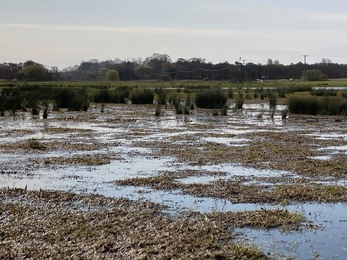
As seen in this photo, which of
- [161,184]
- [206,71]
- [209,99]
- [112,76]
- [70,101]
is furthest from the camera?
[206,71]

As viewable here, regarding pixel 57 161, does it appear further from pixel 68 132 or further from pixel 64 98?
pixel 64 98

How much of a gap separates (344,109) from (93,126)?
11067 mm

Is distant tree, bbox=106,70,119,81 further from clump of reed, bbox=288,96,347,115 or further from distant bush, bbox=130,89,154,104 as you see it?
clump of reed, bbox=288,96,347,115

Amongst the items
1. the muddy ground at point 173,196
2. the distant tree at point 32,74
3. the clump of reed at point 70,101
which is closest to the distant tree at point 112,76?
the distant tree at point 32,74

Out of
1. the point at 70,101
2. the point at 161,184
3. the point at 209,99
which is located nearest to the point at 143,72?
the point at 209,99

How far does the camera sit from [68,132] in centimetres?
1672

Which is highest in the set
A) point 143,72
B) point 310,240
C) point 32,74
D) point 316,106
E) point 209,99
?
point 143,72

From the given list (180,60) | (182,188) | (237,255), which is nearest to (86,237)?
(237,255)

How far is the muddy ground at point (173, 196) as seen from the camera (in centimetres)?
584

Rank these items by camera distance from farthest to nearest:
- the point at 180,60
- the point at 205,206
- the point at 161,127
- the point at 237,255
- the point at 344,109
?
the point at 180,60, the point at 344,109, the point at 161,127, the point at 205,206, the point at 237,255

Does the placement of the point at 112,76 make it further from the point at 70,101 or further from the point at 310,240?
the point at 310,240

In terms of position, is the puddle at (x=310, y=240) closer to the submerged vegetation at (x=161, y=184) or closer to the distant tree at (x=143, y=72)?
the submerged vegetation at (x=161, y=184)

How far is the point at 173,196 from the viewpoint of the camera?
8156 millimetres

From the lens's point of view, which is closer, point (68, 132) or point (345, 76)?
point (68, 132)
